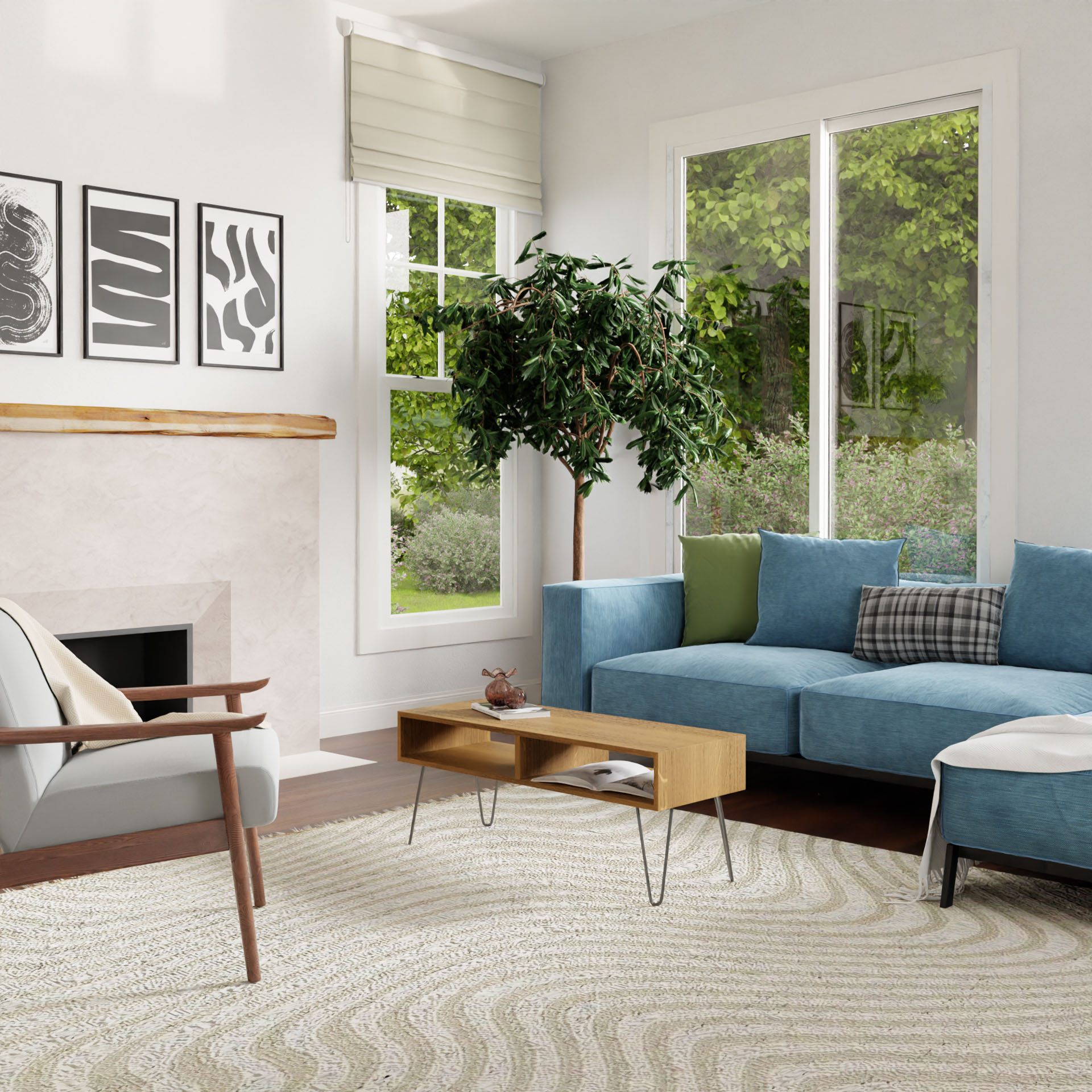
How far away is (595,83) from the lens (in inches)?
228

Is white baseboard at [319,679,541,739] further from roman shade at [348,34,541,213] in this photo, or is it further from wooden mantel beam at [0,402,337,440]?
roman shade at [348,34,541,213]

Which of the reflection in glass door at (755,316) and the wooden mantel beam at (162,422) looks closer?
the wooden mantel beam at (162,422)

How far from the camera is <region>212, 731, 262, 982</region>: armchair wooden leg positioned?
250cm

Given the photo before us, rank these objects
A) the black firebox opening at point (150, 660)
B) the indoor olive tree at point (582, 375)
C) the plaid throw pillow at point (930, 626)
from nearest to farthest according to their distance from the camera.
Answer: the plaid throw pillow at point (930, 626), the black firebox opening at point (150, 660), the indoor olive tree at point (582, 375)

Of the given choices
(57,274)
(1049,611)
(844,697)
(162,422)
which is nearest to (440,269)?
(162,422)

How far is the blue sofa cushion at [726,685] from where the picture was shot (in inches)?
157

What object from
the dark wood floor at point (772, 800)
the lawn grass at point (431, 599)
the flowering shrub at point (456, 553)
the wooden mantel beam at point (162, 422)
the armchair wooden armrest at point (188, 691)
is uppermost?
the wooden mantel beam at point (162, 422)

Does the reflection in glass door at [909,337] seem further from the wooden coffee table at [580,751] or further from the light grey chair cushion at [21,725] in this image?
the light grey chair cushion at [21,725]

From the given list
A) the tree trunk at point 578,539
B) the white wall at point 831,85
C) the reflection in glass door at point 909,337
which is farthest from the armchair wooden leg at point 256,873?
the white wall at point 831,85

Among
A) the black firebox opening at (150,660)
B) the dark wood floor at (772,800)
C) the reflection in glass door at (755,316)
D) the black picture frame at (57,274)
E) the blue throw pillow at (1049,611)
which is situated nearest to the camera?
the dark wood floor at (772,800)

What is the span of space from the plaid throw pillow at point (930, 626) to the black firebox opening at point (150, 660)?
2460mm

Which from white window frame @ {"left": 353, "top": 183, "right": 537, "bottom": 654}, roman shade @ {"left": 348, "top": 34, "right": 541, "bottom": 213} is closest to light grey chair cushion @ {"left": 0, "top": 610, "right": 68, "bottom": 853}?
white window frame @ {"left": 353, "top": 183, "right": 537, "bottom": 654}

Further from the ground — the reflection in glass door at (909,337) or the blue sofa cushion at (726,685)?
the reflection in glass door at (909,337)

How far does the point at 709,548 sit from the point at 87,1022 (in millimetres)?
3075
